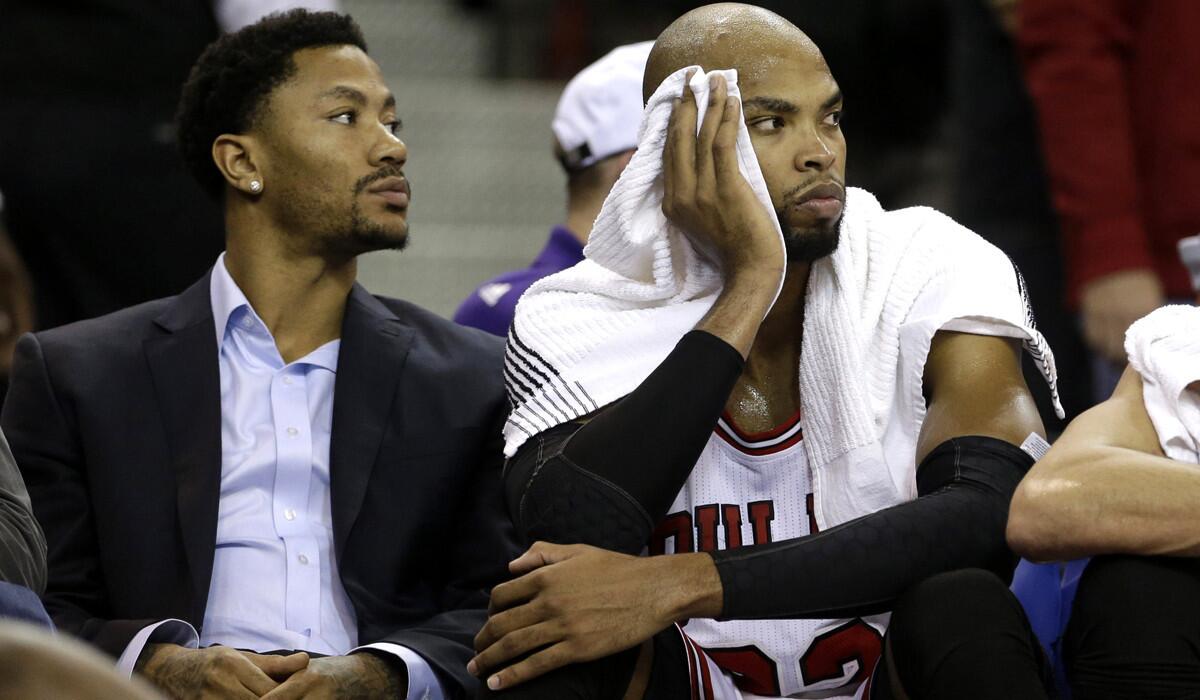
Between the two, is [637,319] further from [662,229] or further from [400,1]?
[400,1]

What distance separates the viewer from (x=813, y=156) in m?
2.83

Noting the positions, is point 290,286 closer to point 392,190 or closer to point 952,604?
point 392,190

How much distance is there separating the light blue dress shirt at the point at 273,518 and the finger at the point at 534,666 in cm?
47

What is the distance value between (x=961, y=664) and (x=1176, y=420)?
0.53m

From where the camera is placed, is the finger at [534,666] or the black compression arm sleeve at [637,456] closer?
the finger at [534,666]

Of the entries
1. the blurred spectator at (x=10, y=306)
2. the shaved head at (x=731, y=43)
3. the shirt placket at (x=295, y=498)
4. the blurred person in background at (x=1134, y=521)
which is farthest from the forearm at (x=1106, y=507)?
the blurred spectator at (x=10, y=306)

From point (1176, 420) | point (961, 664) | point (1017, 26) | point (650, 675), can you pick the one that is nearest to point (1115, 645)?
point (961, 664)

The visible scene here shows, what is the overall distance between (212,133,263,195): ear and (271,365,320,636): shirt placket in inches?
18.9

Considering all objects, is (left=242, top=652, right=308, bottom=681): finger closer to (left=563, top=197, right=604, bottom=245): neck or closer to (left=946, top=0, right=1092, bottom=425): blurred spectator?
(left=563, top=197, right=604, bottom=245): neck

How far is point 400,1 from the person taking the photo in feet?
24.7

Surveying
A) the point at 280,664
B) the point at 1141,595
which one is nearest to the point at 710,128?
the point at 1141,595

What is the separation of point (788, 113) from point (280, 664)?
1200 millimetres

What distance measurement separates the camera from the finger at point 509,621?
8.00 feet

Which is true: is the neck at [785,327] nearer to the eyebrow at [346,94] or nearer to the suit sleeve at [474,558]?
the suit sleeve at [474,558]
